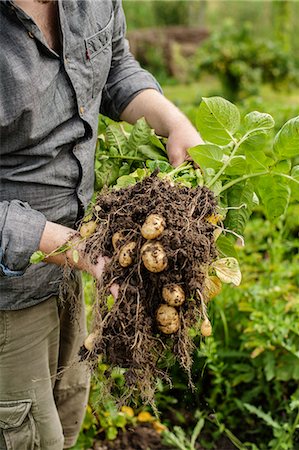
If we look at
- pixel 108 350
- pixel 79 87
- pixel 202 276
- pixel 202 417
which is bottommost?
pixel 202 417

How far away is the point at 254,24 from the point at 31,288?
48.2ft

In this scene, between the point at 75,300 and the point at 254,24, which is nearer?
the point at 75,300

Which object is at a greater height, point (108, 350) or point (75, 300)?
point (108, 350)

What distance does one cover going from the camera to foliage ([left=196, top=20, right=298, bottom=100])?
29.3 feet

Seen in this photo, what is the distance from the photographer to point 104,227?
1.60 meters

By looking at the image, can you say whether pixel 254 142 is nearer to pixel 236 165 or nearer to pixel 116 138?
pixel 236 165

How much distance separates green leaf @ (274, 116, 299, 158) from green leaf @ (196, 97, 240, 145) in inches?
Answer: 4.7

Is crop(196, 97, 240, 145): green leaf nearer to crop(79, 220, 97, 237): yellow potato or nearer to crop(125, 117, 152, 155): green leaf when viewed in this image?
crop(125, 117, 152, 155): green leaf

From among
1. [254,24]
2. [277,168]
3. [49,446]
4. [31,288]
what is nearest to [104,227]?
[31,288]

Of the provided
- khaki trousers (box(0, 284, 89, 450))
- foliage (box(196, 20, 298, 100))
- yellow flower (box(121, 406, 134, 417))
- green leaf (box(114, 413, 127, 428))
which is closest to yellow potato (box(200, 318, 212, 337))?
khaki trousers (box(0, 284, 89, 450))

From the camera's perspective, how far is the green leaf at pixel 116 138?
217cm

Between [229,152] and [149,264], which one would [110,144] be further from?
[149,264]

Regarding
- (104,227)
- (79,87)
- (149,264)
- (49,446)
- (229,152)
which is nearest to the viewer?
(149,264)

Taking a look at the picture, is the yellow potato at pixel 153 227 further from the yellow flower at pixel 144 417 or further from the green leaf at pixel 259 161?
the yellow flower at pixel 144 417
